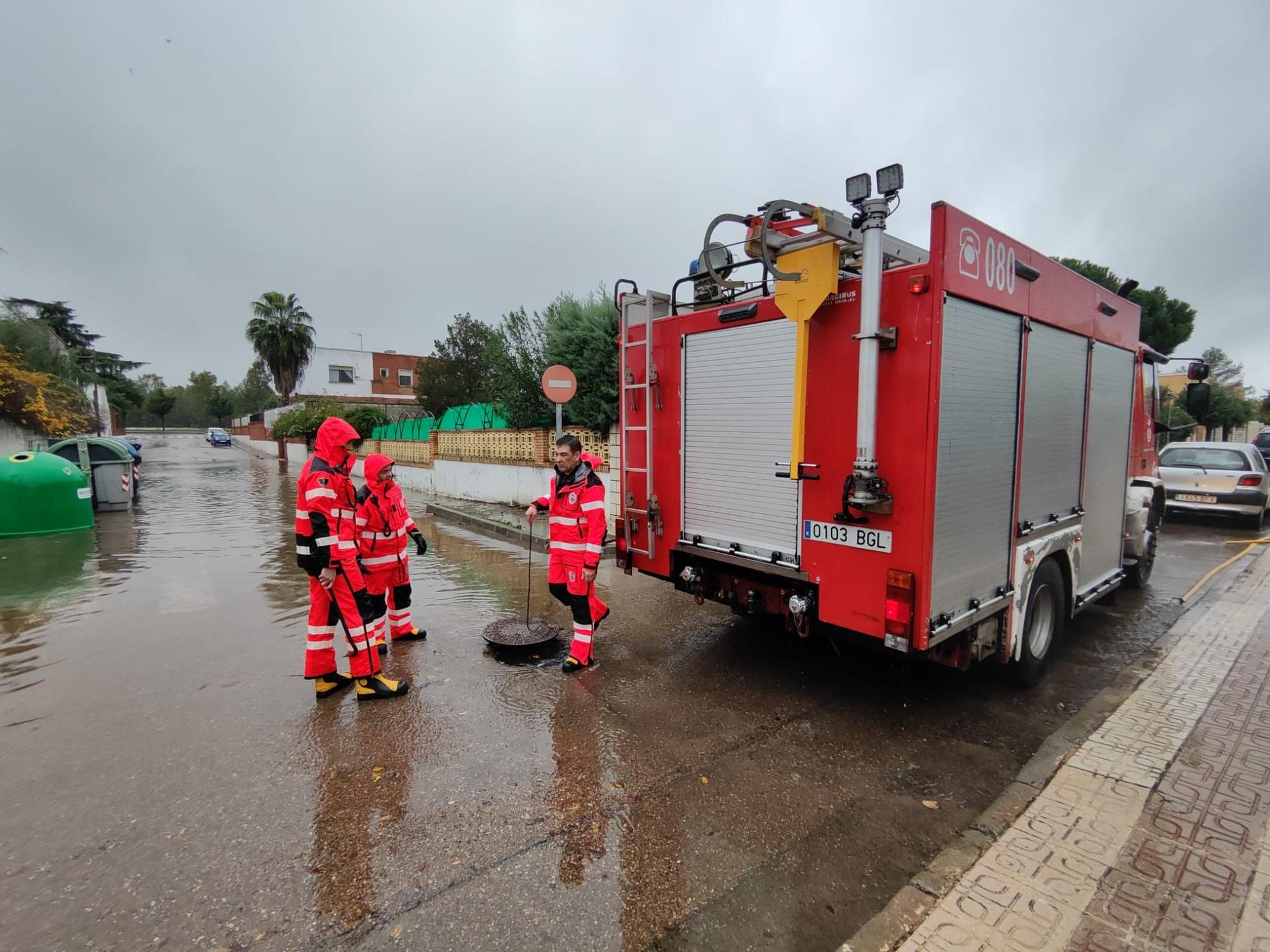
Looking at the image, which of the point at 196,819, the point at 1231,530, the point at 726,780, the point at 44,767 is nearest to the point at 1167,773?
the point at 726,780

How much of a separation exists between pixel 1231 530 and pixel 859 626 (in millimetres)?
12317

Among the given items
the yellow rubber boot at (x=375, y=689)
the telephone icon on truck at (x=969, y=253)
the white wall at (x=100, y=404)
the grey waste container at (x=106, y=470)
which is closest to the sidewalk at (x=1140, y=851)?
the telephone icon on truck at (x=969, y=253)

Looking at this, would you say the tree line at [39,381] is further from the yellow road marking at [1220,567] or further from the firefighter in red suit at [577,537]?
the yellow road marking at [1220,567]

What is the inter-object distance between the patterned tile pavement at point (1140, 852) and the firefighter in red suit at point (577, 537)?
2.86m

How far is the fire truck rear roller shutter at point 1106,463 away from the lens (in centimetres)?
477

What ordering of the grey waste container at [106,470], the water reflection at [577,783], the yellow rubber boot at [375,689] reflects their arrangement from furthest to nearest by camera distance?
the grey waste container at [106,470] → the yellow rubber boot at [375,689] → the water reflection at [577,783]

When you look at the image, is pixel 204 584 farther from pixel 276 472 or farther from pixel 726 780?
pixel 276 472

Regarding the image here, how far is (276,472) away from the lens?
83.6ft

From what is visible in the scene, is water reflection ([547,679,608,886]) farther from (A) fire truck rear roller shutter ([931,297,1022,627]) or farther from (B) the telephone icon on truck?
(B) the telephone icon on truck

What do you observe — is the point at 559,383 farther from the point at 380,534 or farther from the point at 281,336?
the point at 281,336

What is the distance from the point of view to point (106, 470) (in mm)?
13242

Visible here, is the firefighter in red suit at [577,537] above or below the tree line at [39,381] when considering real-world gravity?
below

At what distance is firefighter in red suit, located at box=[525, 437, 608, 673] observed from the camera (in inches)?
180

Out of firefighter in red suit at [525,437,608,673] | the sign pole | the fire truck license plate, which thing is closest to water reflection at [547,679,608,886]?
firefighter in red suit at [525,437,608,673]
